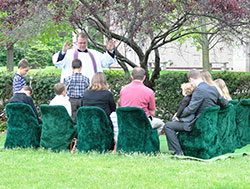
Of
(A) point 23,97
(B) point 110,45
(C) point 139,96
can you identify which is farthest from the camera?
(B) point 110,45

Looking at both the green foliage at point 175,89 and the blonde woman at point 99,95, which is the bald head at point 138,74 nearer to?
the blonde woman at point 99,95

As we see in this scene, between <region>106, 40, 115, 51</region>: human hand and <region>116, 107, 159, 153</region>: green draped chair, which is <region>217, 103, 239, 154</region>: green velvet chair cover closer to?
<region>116, 107, 159, 153</region>: green draped chair

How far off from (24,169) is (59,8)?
13.3 ft

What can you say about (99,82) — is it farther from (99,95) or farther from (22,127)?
(22,127)

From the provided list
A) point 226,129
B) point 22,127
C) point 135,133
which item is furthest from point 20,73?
point 226,129

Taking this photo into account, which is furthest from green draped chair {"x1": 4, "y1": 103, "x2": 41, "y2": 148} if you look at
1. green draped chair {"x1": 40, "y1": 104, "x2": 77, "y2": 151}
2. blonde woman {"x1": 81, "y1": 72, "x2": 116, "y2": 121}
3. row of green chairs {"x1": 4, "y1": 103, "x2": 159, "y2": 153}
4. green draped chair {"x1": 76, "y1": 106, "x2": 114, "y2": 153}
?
blonde woman {"x1": 81, "y1": 72, "x2": 116, "y2": 121}

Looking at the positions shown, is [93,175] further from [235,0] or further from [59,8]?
[235,0]

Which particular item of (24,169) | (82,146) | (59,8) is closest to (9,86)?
(59,8)

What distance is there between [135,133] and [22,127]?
7.06 feet

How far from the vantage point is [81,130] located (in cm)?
803

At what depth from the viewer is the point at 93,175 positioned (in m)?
6.18

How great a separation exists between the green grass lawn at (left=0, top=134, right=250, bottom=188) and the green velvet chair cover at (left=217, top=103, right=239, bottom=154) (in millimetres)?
622

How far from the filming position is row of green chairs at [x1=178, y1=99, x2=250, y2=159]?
7.73 metres

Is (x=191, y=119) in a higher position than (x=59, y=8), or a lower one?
lower
